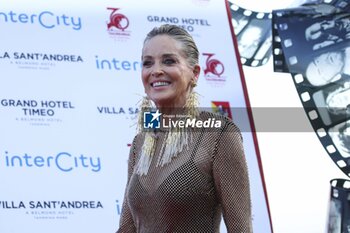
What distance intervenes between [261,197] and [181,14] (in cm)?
143

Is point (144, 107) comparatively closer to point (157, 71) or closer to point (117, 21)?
point (157, 71)

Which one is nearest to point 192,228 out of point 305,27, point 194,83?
point 194,83

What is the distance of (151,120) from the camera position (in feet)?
5.82

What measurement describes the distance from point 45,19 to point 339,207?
7.80ft

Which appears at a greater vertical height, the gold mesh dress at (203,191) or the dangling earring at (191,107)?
the dangling earring at (191,107)

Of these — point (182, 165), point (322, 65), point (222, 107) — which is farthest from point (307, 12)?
point (182, 165)

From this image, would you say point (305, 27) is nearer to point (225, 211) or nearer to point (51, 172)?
point (51, 172)

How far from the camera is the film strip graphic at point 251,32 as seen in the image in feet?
17.2

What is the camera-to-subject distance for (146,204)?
1656 mm

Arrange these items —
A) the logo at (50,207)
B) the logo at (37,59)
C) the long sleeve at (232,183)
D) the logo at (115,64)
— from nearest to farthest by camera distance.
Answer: the long sleeve at (232,183), the logo at (50,207), the logo at (37,59), the logo at (115,64)

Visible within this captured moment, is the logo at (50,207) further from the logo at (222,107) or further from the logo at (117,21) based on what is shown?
the logo at (117,21)

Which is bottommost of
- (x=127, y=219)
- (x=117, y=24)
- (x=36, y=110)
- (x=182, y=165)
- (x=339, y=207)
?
(x=339, y=207)

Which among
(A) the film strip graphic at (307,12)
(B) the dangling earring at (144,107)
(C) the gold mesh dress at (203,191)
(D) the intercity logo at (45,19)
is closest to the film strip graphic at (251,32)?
(A) the film strip graphic at (307,12)

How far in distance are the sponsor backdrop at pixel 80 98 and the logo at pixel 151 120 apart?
298 centimetres
